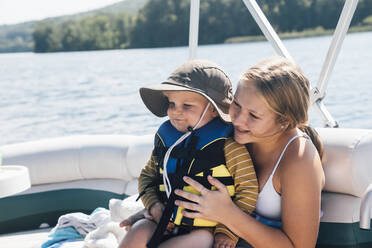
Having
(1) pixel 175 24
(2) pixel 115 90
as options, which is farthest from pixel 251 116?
(1) pixel 175 24

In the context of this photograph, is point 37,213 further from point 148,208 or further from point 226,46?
point 226,46

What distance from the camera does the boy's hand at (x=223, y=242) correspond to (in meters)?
1.57

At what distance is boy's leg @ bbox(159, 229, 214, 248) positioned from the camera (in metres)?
1.58

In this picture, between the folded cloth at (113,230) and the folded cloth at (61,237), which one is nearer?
the folded cloth at (113,230)

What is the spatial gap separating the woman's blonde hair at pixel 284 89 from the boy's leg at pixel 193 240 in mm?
460

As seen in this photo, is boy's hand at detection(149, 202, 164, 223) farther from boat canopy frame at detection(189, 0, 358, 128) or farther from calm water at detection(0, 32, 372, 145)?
calm water at detection(0, 32, 372, 145)

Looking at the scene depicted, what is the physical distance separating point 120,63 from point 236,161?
64.9 ft

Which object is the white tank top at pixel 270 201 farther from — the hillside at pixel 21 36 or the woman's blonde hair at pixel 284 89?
the hillside at pixel 21 36

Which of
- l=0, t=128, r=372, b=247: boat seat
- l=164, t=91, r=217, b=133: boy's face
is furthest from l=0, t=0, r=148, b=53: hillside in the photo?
l=164, t=91, r=217, b=133: boy's face

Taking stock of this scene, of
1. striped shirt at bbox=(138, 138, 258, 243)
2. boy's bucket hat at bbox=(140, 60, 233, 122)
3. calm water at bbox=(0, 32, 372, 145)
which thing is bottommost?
calm water at bbox=(0, 32, 372, 145)

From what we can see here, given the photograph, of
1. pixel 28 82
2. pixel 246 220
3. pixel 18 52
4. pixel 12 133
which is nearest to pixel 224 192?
pixel 246 220

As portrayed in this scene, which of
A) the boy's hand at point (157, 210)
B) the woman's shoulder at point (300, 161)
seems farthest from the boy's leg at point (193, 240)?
the woman's shoulder at point (300, 161)

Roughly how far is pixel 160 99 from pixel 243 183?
53cm

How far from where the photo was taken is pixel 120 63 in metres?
21.0
